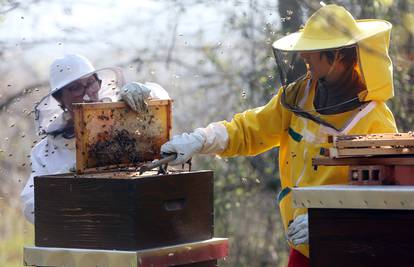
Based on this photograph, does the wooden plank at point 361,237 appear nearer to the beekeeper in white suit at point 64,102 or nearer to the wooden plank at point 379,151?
the wooden plank at point 379,151

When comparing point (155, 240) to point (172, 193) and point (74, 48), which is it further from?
point (74, 48)

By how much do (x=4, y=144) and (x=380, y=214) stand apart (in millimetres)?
3498

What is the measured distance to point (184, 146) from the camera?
3188 millimetres

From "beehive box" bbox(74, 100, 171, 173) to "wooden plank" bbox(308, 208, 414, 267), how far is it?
3.09 ft

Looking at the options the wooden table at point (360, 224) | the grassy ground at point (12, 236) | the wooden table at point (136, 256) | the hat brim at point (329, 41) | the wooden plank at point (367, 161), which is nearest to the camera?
the wooden table at point (360, 224)

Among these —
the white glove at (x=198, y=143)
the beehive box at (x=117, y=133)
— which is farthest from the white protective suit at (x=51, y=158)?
the white glove at (x=198, y=143)

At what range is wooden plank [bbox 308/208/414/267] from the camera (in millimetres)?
2387

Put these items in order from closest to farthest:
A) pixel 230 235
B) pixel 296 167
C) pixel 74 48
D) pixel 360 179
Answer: pixel 360 179 < pixel 296 167 < pixel 74 48 < pixel 230 235

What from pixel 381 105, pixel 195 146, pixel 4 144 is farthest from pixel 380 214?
pixel 4 144

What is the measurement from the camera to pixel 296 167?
316 centimetres

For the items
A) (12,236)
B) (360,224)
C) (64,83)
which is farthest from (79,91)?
(12,236)

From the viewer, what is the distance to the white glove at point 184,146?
317 cm

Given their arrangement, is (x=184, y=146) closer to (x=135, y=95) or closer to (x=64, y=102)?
(x=135, y=95)

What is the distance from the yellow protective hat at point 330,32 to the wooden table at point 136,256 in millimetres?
728
